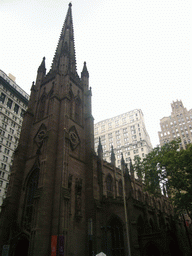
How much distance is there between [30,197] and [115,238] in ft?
38.8

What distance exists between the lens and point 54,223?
23.0m

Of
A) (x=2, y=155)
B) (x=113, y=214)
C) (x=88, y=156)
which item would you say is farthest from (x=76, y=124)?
(x=2, y=155)

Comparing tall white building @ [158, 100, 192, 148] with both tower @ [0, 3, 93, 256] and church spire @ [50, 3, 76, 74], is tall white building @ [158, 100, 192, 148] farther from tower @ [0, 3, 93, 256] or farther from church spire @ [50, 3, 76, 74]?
tower @ [0, 3, 93, 256]

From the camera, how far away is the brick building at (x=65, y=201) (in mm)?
23391

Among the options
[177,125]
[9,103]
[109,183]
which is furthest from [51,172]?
[177,125]

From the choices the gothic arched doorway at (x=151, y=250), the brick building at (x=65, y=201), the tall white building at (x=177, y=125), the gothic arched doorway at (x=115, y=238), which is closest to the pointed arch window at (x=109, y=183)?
the brick building at (x=65, y=201)

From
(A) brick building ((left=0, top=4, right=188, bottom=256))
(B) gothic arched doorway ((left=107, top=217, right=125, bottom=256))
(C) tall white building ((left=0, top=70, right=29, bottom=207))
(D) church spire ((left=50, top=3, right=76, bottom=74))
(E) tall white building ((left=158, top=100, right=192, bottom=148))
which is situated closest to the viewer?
(A) brick building ((left=0, top=4, right=188, bottom=256))

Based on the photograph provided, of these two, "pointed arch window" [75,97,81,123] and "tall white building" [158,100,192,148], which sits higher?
"tall white building" [158,100,192,148]

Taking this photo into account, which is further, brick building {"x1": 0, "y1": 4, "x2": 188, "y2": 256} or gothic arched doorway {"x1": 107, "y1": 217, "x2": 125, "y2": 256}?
gothic arched doorway {"x1": 107, "y1": 217, "x2": 125, "y2": 256}

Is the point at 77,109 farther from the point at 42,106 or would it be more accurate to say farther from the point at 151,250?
the point at 151,250

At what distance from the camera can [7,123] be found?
57750 mm

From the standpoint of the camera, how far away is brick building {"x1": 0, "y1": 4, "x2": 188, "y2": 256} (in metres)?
23.4

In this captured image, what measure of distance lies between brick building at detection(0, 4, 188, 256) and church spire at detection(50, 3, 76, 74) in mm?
3700

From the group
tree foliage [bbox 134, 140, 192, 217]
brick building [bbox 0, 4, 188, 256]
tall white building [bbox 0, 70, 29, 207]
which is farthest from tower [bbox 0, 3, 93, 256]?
tall white building [bbox 0, 70, 29, 207]
